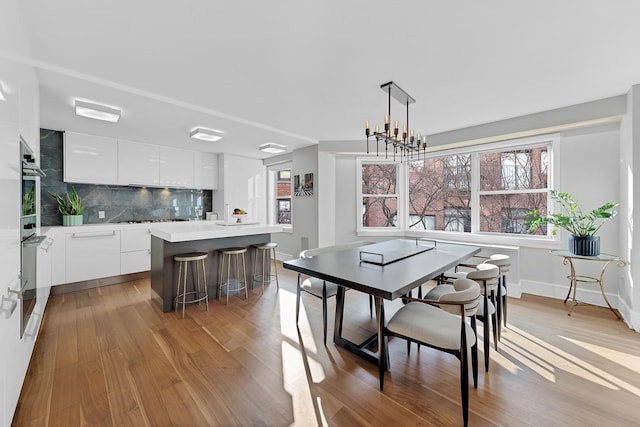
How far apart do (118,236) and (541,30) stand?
5.48 m

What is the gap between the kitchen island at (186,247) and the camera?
3156 millimetres

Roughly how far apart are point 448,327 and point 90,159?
5254 mm

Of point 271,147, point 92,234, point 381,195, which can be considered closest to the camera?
point 92,234

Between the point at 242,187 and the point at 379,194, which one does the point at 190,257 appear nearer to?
the point at 242,187

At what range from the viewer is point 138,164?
4.64 metres

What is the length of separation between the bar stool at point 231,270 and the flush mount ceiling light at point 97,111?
2040 millimetres

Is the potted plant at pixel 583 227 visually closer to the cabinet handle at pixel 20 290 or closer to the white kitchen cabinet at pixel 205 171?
the cabinet handle at pixel 20 290

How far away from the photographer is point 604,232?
131 inches

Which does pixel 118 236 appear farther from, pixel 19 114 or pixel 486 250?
pixel 486 250

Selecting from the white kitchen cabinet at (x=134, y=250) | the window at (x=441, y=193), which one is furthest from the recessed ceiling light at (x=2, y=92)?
the window at (x=441, y=193)

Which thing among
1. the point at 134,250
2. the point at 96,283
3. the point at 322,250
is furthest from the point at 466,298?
the point at 96,283

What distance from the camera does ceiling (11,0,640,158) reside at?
5.57ft

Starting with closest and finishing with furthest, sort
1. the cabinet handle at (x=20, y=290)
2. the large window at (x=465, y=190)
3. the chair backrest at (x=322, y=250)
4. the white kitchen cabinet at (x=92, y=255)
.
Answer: the cabinet handle at (x=20, y=290) → the chair backrest at (x=322, y=250) → the white kitchen cabinet at (x=92, y=255) → the large window at (x=465, y=190)

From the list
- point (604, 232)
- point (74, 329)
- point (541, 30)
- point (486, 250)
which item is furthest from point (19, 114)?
point (604, 232)
